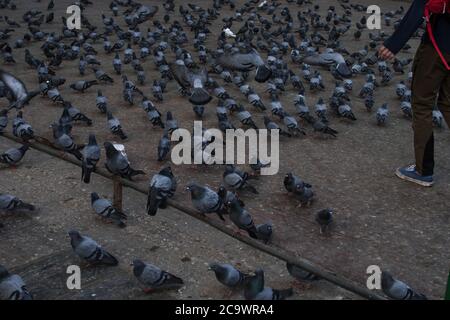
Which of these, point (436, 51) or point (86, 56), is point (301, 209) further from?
point (86, 56)

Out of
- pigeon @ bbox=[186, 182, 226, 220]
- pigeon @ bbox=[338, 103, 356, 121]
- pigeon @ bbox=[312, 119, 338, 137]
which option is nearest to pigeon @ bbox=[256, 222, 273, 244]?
pigeon @ bbox=[186, 182, 226, 220]

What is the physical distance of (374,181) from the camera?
6812 millimetres

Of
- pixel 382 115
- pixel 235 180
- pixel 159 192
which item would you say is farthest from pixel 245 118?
pixel 159 192

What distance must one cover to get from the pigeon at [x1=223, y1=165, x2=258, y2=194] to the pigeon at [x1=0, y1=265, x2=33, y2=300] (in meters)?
2.69

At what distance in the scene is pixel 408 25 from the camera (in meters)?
5.84

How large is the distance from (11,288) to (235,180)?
2.82 m

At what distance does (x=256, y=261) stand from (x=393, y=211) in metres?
1.88

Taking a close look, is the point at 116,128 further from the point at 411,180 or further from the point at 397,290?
the point at 397,290

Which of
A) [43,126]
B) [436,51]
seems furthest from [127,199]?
[436,51]

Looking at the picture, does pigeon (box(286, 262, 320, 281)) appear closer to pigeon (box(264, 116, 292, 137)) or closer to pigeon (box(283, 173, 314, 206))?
pigeon (box(283, 173, 314, 206))

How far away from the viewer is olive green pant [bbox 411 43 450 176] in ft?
19.3

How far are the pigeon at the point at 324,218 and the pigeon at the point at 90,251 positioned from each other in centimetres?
204

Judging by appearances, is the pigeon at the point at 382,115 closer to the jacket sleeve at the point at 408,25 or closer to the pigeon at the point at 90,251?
the jacket sleeve at the point at 408,25

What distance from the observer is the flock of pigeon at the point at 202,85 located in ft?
16.5
